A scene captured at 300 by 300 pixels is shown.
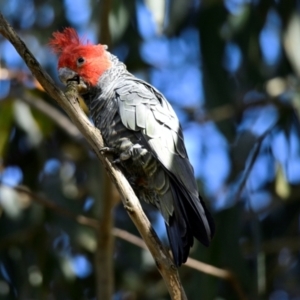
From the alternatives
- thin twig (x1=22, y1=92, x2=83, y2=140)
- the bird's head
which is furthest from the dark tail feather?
thin twig (x1=22, y1=92, x2=83, y2=140)

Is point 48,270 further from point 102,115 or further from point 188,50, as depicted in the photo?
point 188,50

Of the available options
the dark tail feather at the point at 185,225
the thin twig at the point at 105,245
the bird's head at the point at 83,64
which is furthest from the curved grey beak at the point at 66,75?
the dark tail feather at the point at 185,225

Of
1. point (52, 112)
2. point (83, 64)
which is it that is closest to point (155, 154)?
point (83, 64)

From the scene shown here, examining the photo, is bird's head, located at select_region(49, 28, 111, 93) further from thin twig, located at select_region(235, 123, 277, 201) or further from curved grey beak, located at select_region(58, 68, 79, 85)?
thin twig, located at select_region(235, 123, 277, 201)

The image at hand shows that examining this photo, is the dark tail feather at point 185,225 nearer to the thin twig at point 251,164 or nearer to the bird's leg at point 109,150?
the bird's leg at point 109,150

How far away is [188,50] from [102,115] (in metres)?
2.14

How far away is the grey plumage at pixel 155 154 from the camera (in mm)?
2609

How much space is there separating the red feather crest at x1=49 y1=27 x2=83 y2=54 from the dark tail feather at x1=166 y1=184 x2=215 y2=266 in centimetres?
94

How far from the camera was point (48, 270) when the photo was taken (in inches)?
164

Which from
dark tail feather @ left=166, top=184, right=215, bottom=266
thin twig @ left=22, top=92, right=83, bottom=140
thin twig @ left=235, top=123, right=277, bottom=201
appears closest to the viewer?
dark tail feather @ left=166, top=184, right=215, bottom=266

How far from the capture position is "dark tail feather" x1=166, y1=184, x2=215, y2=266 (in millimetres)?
2525

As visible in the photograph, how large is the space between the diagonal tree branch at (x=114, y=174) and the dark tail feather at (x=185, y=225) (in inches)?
5.5

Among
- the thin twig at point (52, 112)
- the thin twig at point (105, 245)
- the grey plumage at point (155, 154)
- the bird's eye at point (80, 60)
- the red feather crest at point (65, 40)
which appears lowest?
the thin twig at point (105, 245)

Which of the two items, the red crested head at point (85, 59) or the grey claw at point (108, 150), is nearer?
the grey claw at point (108, 150)
